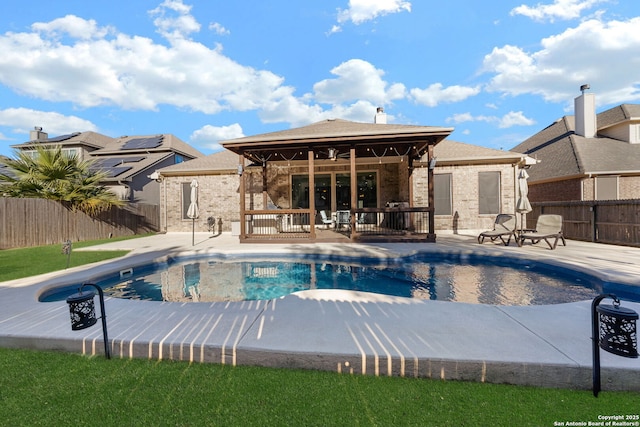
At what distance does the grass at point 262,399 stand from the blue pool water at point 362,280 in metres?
2.49

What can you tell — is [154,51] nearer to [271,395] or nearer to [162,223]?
[162,223]

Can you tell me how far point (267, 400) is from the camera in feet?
6.18

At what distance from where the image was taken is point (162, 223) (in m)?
13.4

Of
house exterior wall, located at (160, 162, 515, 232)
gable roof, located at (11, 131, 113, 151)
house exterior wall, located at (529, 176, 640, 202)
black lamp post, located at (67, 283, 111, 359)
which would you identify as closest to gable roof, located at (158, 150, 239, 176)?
house exterior wall, located at (160, 162, 515, 232)

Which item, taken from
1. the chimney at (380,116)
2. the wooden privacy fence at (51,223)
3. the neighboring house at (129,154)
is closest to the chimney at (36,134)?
the neighboring house at (129,154)

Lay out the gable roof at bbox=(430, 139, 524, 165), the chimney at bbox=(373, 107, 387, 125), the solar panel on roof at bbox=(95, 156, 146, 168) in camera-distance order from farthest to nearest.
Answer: the solar panel on roof at bbox=(95, 156, 146, 168) < the chimney at bbox=(373, 107, 387, 125) < the gable roof at bbox=(430, 139, 524, 165)

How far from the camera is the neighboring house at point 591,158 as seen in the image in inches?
507

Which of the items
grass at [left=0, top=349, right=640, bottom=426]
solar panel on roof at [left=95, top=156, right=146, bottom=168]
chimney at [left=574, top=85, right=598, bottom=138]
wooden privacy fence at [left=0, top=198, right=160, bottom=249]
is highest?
chimney at [left=574, top=85, right=598, bottom=138]

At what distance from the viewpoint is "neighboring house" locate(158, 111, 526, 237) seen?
11.6 m

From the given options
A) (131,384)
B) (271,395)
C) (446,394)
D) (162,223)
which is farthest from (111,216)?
(446,394)

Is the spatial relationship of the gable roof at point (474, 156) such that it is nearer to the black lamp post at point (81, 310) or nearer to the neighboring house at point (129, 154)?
the black lamp post at point (81, 310)

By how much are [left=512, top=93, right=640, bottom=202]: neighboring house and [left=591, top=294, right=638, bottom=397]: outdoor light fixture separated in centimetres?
1502

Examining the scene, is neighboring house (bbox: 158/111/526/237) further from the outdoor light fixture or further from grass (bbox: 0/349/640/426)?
the outdoor light fixture

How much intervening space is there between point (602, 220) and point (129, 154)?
84.3 ft
